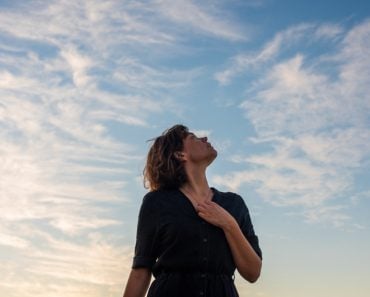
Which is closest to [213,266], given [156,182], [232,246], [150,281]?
[232,246]

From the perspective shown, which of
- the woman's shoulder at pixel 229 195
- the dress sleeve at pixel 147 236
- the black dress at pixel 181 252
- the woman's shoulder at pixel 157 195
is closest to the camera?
the black dress at pixel 181 252

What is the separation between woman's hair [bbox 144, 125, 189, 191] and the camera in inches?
248

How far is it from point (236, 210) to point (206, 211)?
0.55 meters

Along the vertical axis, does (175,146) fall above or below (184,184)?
above

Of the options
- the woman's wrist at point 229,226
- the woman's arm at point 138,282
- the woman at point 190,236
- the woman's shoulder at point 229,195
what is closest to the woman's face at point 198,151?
the woman at point 190,236

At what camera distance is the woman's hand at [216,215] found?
18.9 ft

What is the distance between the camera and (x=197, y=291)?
557 centimetres

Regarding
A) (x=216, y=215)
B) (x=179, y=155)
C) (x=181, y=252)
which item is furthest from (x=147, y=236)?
(x=179, y=155)

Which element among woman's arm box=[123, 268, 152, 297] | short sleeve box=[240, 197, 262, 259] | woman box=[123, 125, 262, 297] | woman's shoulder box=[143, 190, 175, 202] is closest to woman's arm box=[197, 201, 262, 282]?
woman box=[123, 125, 262, 297]

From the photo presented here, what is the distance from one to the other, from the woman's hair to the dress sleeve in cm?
25

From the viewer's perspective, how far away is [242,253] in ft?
19.1

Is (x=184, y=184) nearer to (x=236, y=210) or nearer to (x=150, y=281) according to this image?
(x=236, y=210)

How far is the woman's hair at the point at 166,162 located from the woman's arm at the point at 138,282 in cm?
90

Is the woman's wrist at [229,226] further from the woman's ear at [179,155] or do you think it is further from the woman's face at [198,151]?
the woman's ear at [179,155]
